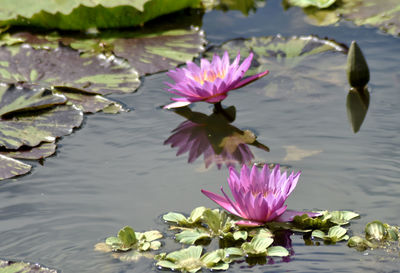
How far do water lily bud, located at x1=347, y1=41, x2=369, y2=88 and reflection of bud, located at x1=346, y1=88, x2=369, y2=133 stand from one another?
4 cm

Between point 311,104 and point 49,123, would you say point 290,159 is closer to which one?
point 311,104

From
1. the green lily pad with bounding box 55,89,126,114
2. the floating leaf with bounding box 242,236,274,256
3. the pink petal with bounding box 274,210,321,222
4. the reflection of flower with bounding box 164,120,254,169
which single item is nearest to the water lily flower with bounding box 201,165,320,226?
the pink petal with bounding box 274,210,321,222

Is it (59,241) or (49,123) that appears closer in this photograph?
(59,241)

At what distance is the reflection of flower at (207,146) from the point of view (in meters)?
2.34

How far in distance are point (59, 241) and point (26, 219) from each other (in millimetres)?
186

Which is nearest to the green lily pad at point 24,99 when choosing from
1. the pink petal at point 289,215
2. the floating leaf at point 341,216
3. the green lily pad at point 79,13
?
the green lily pad at point 79,13

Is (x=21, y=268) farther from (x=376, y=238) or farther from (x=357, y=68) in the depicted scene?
(x=357, y=68)

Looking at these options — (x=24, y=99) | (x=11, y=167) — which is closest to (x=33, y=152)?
(x=11, y=167)

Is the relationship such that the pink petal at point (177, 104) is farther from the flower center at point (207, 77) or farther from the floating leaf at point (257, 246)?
the floating leaf at point (257, 246)

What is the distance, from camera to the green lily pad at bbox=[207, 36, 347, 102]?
282 centimetres

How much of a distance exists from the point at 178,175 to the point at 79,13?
1626 mm

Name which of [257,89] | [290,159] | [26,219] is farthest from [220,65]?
[26,219]

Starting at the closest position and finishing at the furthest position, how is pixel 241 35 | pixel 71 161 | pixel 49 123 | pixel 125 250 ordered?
pixel 125 250
pixel 71 161
pixel 49 123
pixel 241 35

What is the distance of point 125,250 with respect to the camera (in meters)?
1.79
